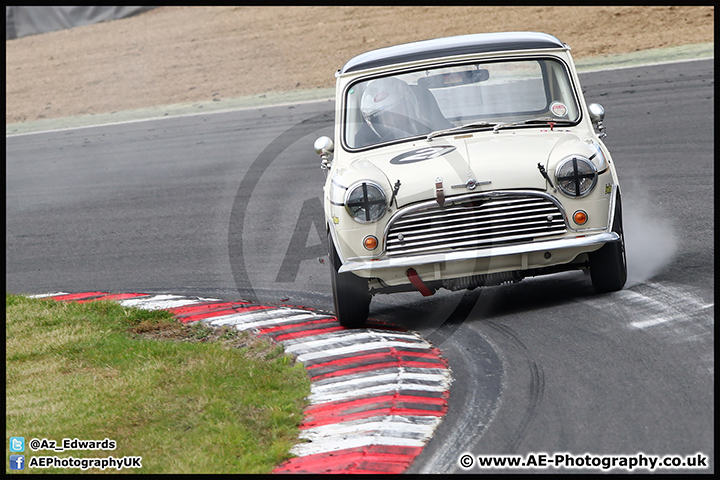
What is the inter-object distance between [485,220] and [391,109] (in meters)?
1.43

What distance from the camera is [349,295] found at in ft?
21.3

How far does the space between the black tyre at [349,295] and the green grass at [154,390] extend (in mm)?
540

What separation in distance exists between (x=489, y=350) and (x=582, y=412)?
1.21 metres

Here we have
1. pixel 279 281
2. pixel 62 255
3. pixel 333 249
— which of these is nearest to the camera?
pixel 333 249

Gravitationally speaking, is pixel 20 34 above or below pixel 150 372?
above

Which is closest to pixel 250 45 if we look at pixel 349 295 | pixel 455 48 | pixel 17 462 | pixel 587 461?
pixel 455 48

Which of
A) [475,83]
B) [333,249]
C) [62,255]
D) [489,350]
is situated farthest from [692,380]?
[62,255]

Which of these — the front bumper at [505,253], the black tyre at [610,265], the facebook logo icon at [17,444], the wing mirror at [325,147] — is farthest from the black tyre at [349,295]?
the facebook logo icon at [17,444]

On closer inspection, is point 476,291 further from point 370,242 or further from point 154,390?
point 154,390

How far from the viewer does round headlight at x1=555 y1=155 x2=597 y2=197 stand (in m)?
6.15

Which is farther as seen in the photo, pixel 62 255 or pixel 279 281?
pixel 62 255

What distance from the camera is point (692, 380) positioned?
4.98 meters

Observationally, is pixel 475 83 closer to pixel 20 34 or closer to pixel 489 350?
pixel 489 350

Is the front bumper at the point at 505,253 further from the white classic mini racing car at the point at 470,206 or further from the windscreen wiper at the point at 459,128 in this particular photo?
the windscreen wiper at the point at 459,128
